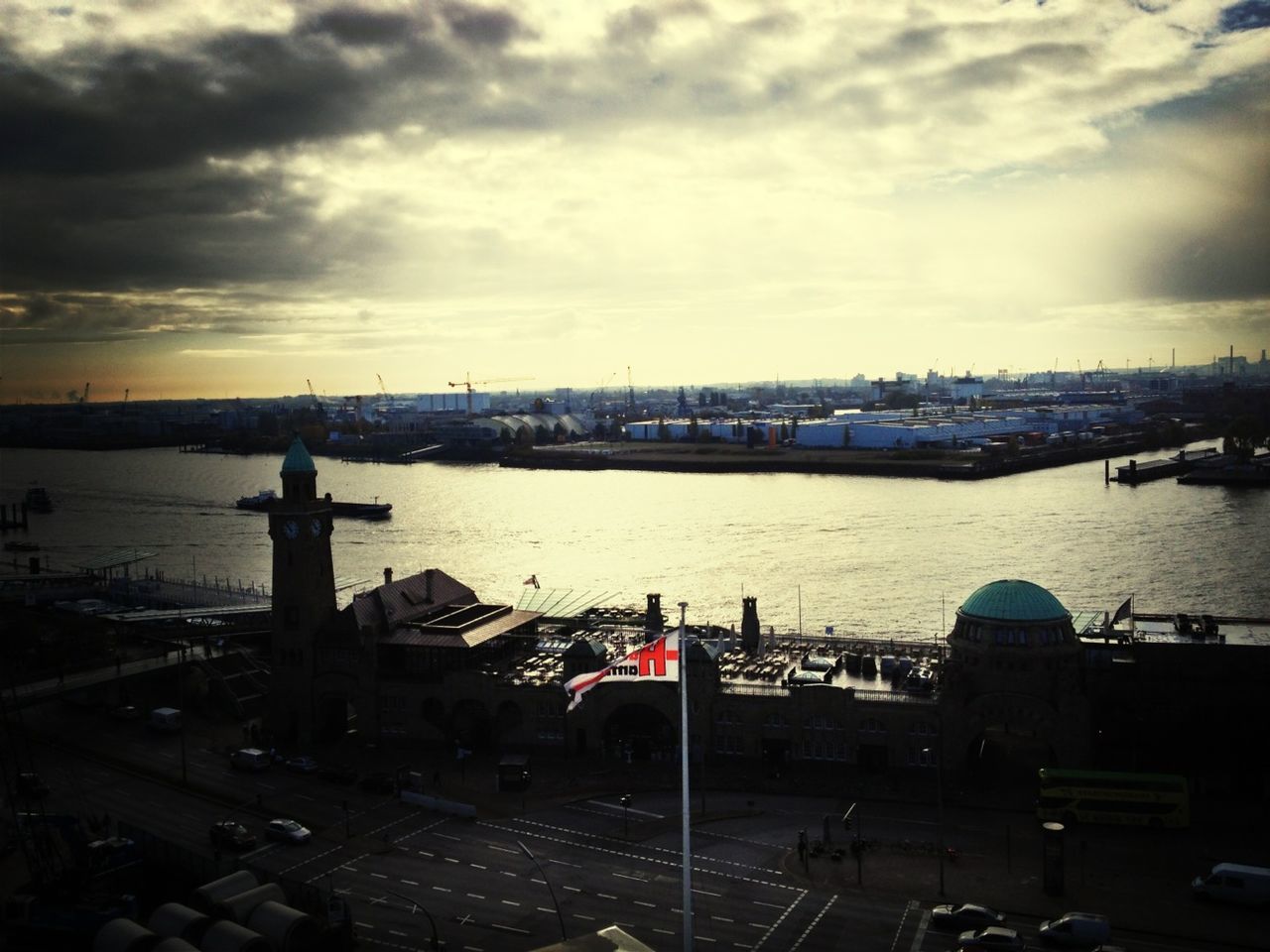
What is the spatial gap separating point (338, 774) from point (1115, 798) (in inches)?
927

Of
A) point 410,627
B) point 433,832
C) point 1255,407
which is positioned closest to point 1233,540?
point 410,627

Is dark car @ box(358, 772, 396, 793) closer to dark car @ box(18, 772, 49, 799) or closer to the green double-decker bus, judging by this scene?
dark car @ box(18, 772, 49, 799)

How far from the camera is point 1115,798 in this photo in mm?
31922

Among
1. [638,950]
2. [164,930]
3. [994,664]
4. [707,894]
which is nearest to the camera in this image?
[638,950]

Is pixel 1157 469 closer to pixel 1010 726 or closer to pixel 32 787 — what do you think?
pixel 1010 726

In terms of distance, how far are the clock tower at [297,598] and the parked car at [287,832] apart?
9835 millimetres

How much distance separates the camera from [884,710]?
119ft

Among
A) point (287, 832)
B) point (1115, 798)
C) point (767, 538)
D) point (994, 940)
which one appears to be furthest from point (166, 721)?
point (767, 538)

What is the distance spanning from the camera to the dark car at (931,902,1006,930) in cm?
2589

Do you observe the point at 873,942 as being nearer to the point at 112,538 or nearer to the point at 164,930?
the point at 164,930

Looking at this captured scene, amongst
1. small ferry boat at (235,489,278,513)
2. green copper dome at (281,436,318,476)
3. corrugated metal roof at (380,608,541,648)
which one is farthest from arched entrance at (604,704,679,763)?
small ferry boat at (235,489,278,513)

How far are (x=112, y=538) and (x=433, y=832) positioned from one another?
278 ft

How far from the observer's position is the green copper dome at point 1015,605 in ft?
118

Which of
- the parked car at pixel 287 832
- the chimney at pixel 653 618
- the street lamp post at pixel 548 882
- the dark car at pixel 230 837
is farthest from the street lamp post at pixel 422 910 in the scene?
the chimney at pixel 653 618
